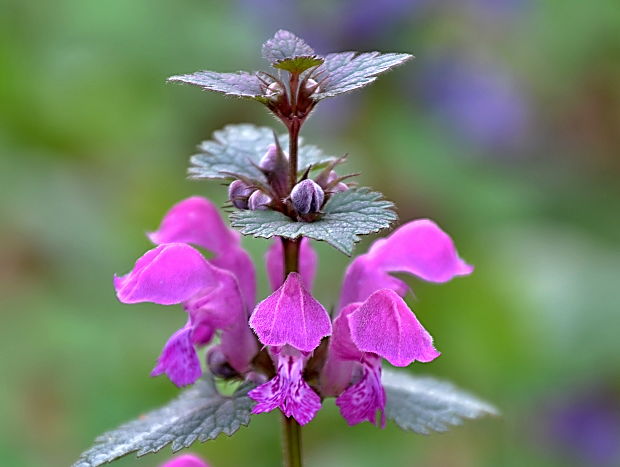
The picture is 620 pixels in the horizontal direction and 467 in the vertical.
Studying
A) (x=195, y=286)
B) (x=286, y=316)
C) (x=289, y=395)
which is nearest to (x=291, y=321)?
(x=286, y=316)

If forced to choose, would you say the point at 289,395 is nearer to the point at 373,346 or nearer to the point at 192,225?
the point at 373,346

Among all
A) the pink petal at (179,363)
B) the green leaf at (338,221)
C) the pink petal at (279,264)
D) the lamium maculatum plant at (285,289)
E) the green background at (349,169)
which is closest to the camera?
the green leaf at (338,221)

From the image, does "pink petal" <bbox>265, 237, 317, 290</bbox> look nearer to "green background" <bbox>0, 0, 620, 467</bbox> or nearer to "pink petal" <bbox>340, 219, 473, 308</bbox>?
"pink petal" <bbox>340, 219, 473, 308</bbox>

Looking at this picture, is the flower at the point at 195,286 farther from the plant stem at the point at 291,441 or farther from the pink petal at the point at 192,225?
the plant stem at the point at 291,441

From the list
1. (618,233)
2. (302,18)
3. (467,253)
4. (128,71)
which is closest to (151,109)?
(128,71)

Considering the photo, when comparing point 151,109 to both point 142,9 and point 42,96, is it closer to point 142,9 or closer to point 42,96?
point 42,96

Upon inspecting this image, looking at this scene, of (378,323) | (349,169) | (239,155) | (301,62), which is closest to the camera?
(301,62)

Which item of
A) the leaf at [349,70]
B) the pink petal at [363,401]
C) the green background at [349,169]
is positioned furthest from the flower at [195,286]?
the green background at [349,169]
